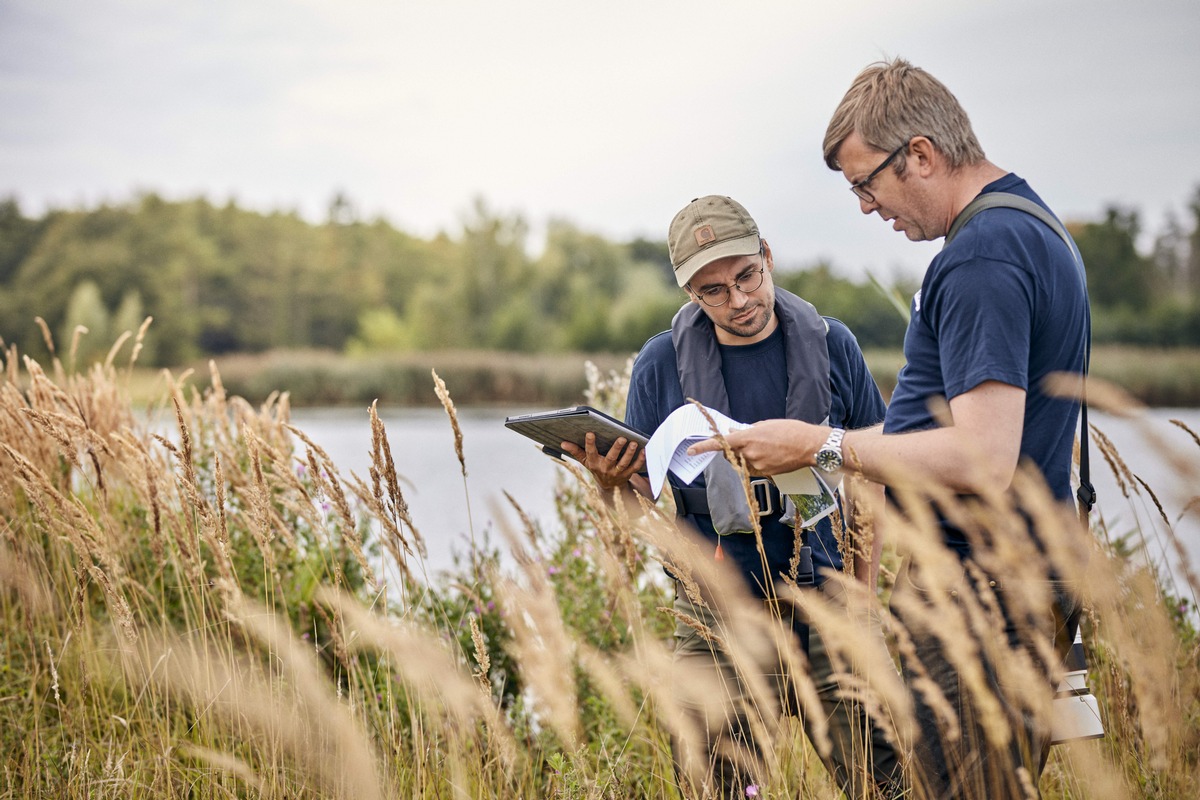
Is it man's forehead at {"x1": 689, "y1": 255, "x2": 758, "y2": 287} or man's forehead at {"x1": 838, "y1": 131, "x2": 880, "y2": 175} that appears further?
man's forehead at {"x1": 689, "y1": 255, "x2": 758, "y2": 287}

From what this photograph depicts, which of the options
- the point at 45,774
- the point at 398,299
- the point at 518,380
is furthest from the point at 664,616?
the point at 398,299

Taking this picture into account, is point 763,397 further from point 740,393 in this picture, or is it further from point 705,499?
point 705,499

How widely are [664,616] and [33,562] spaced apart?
8.38 ft

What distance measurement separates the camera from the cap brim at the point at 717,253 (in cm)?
254

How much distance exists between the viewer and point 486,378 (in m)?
25.6

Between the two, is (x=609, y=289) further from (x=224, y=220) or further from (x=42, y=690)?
(x=42, y=690)

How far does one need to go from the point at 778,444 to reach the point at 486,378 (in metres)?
Answer: 23.9

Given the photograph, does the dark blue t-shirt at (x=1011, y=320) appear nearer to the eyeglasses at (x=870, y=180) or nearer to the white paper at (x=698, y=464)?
the eyeglasses at (x=870, y=180)

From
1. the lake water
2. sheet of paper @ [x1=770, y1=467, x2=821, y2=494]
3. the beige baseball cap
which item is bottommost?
the lake water

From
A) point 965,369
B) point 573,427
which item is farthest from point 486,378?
point 965,369

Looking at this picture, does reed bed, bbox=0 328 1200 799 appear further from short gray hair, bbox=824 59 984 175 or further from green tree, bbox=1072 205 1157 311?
green tree, bbox=1072 205 1157 311

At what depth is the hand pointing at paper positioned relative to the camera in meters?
1.92

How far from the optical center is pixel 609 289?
54.8 metres

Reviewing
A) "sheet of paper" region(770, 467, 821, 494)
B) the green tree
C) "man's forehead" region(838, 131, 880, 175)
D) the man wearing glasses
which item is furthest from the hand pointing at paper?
the green tree
